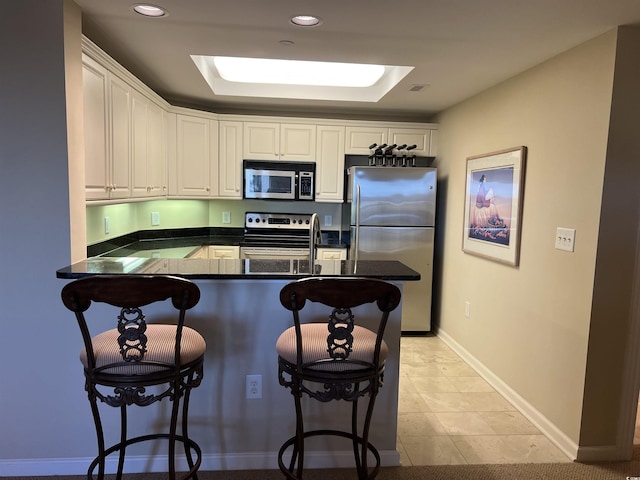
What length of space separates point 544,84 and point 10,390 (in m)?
3.40

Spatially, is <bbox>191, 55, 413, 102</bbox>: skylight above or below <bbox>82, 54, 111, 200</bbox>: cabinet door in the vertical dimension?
above

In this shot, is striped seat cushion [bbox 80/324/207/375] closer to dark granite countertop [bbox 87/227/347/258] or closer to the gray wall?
the gray wall

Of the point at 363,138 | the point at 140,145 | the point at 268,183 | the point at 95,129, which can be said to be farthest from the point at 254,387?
the point at 363,138

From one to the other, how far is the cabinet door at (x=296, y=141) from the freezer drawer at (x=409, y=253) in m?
0.95

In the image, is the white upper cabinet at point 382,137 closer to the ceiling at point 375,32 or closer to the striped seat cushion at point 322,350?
the ceiling at point 375,32

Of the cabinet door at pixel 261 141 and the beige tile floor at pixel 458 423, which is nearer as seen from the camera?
the beige tile floor at pixel 458 423

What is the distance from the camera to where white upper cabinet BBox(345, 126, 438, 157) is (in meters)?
4.33

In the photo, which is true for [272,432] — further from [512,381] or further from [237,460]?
[512,381]

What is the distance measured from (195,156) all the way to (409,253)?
7.40ft

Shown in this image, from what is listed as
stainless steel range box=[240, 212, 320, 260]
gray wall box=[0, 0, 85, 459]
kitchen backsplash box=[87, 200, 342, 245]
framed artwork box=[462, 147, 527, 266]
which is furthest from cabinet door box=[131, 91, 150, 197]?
framed artwork box=[462, 147, 527, 266]

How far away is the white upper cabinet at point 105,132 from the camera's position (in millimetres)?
2215

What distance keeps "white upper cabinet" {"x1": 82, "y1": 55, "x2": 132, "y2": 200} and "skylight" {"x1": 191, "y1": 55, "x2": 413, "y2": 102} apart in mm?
1242

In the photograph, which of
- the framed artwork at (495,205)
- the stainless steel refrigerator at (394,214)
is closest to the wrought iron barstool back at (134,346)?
the framed artwork at (495,205)

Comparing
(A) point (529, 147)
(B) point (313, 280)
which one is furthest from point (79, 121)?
(A) point (529, 147)
